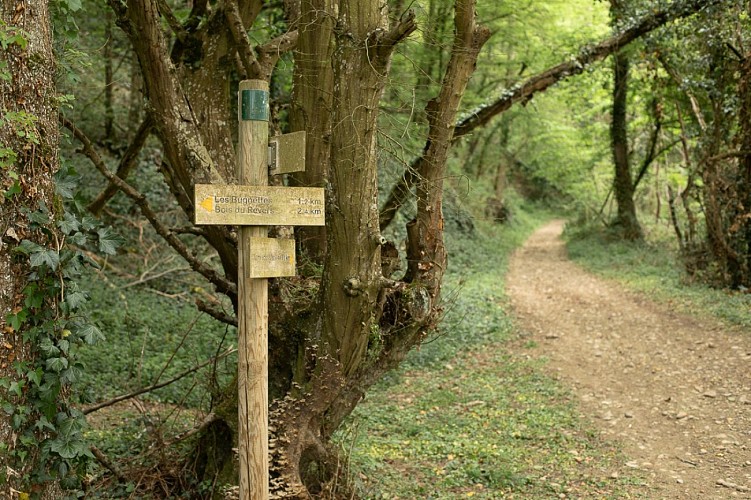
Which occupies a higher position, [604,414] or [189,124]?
[189,124]

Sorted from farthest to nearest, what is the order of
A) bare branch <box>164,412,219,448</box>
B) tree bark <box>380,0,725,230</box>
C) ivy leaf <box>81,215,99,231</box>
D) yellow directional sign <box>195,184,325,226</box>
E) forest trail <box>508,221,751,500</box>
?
tree bark <box>380,0,725,230</box> < forest trail <box>508,221,751,500</box> < bare branch <box>164,412,219,448</box> < ivy leaf <box>81,215,99,231</box> < yellow directional sign <box>195,184,325,226</box>

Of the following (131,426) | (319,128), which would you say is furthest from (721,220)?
(131,426)

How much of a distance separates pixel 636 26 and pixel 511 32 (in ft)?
27.7

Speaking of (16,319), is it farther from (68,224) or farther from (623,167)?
(623,167)

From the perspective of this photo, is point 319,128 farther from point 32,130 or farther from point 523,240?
point 523,240

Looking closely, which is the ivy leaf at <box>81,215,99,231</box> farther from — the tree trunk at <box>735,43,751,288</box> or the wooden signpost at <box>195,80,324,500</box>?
the tree trunk at <box>735,43,751,288</box>

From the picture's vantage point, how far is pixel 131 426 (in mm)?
6535

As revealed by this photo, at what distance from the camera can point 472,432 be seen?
755cm

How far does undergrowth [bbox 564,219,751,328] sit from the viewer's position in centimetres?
1188

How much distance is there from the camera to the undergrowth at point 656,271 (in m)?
11.9

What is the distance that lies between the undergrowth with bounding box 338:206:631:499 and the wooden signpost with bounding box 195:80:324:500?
1.39 m

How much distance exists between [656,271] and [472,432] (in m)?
10.8

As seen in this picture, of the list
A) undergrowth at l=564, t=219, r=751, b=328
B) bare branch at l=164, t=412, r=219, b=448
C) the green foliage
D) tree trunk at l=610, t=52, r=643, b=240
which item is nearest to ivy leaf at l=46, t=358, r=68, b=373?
the green foliage

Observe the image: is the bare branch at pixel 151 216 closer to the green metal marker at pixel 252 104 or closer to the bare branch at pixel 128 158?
the bare branch at pixel 128 158
